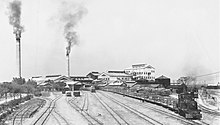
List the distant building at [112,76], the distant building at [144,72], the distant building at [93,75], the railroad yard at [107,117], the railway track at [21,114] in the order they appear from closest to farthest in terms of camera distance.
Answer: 1. the railroad yard at [107,117]
2. the railway track at [21,114]
3. the distant building at [112,76]
4. the distant building at [93,75]
5. the distant building at [144,72]

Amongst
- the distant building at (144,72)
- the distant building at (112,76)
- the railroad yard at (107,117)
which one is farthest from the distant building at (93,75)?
the railroad yard at (107,117)

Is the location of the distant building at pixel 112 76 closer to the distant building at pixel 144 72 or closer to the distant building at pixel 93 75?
the distant building at pixel 93 75

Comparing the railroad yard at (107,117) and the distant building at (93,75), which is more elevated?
the distant building at (93,75)

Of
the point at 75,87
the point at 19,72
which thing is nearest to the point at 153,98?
the point at 19,72

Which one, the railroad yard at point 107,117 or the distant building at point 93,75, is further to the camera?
the distant building at point 93,75

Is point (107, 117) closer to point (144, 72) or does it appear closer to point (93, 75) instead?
point (93, 75)

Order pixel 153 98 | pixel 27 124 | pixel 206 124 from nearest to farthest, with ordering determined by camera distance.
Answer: pixel 206 124
pixel 27 124
pixel 153 98

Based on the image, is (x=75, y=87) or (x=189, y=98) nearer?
(x=189, y=98)

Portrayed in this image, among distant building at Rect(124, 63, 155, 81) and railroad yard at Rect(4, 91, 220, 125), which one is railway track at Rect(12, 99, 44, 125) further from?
distant building at Rect(124, 63, 155, 81)

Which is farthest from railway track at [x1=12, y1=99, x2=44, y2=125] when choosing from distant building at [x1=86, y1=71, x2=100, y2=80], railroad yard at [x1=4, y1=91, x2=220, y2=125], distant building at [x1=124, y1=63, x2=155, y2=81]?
distant building at [x1=124, y1=63, x2=155, y2=81]

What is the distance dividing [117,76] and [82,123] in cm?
10042

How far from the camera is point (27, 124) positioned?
21.9 metres

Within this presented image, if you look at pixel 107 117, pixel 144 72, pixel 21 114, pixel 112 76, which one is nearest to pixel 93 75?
pixel 112 76

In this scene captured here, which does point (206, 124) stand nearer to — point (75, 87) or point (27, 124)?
point (27, 124)
